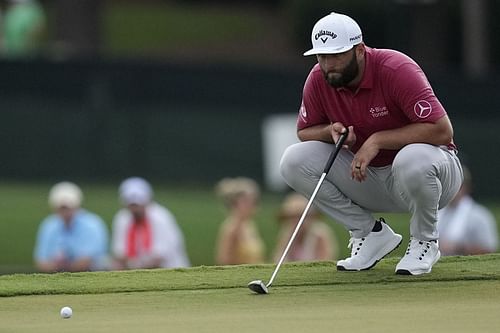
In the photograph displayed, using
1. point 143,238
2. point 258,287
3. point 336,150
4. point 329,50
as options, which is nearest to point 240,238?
point 143,238

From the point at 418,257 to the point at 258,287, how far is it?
1.06 m

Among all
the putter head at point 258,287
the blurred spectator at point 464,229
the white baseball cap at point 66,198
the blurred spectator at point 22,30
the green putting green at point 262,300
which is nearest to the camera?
the green putting green at point 262,300

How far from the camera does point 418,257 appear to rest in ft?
27.6

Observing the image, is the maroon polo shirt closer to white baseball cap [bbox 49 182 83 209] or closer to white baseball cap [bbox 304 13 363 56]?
white baseball cap [bbox 304 13 363 56]

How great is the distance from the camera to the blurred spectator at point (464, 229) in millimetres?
13281

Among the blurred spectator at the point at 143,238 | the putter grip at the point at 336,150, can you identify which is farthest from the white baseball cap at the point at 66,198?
the putter grip at the point at 336,150

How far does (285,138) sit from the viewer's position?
1733 centimetres

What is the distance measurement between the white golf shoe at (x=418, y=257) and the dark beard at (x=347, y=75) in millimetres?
1029

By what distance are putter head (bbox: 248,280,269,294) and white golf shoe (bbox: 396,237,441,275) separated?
3.04 feet

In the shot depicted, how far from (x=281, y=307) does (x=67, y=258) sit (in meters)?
6.61

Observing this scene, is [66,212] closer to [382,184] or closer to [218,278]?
[218,278]

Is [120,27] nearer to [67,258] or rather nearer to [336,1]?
[336,1]

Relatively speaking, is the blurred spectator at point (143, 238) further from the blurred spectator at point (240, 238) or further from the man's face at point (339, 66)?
the man's face at point (339, 66)

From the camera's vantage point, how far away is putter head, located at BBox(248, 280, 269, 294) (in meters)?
7.86
